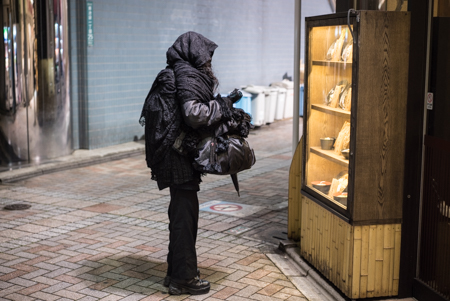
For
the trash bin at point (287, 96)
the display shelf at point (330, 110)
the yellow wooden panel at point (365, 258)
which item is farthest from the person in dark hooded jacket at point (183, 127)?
the trash bin at point (287, 96)

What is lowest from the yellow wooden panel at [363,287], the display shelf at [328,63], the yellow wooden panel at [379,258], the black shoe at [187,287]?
the black shoe at [187,287]

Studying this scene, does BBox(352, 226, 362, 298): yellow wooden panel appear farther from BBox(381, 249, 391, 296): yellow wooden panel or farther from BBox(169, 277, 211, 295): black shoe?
BBox(169, 277, 211, 295): black shoe

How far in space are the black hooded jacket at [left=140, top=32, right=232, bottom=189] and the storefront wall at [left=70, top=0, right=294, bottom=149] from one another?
291 inches

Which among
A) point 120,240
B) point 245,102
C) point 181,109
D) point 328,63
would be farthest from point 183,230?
point 245,102

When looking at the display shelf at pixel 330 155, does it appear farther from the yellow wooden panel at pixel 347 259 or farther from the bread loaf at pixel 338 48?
the bread loaf at pixel 338 48

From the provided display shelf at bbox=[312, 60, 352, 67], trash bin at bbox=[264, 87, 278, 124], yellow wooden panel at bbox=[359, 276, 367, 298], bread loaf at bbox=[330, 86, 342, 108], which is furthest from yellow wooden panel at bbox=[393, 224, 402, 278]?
trash bin at bbox=[264, 87, 278, 124]

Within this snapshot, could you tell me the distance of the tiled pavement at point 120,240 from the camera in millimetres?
5277

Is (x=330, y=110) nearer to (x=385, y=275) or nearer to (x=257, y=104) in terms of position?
(x=385, y=275)

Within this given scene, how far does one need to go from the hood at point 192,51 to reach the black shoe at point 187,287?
1.79 metres

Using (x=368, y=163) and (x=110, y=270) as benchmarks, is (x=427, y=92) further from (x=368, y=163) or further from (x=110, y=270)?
(x=110, y=270)

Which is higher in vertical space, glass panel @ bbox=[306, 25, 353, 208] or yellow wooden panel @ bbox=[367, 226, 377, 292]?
glass panel @ bbox=[306, 25, 353, 208]

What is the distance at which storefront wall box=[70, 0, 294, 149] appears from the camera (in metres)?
12.0

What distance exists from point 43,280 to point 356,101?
311 cm

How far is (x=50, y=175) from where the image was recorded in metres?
10.1
